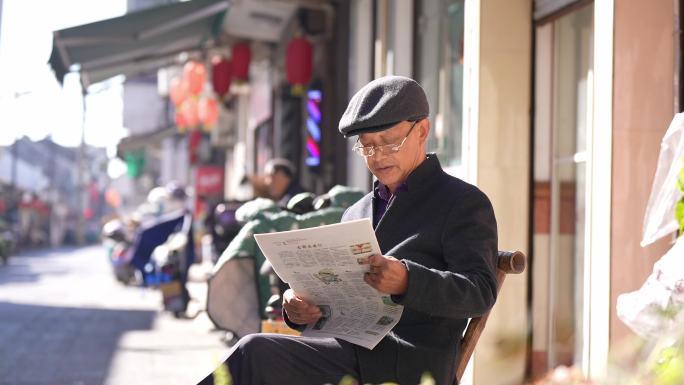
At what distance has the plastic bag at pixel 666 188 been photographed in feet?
12.7

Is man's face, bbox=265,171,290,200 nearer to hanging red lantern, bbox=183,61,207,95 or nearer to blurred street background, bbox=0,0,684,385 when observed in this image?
blurred street background, bbox=0,0,684,385

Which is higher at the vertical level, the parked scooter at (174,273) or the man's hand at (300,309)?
the man's hand at (300,309)

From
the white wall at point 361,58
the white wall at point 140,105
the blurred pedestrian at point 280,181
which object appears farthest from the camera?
the white wall at point 140,105

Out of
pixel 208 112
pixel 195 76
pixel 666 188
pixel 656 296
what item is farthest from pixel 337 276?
pixel 208 112

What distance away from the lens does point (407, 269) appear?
2.68m

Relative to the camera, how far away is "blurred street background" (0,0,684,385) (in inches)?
185

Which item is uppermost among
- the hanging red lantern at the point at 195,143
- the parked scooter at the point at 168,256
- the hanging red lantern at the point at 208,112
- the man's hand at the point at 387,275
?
the hanging red lantern at the point at 208,112

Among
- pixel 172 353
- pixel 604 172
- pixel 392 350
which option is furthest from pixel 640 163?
pixel 172 353

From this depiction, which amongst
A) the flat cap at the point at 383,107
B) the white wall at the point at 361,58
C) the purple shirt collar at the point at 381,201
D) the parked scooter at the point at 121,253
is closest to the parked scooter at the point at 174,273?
the white wall at the point at 361,58

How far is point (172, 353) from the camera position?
927 centimetres

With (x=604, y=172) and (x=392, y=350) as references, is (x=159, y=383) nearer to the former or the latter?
(x=604, y=172)

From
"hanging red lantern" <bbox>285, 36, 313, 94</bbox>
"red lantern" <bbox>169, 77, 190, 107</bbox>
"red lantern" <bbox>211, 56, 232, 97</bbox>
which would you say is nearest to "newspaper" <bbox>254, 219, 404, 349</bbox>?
"hanging red lantern" <bbox>285, 36, 313, 94</bbox>

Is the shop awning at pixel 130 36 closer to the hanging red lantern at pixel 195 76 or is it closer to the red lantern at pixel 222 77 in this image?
the red lantern at pixel 222 77

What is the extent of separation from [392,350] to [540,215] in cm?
392
